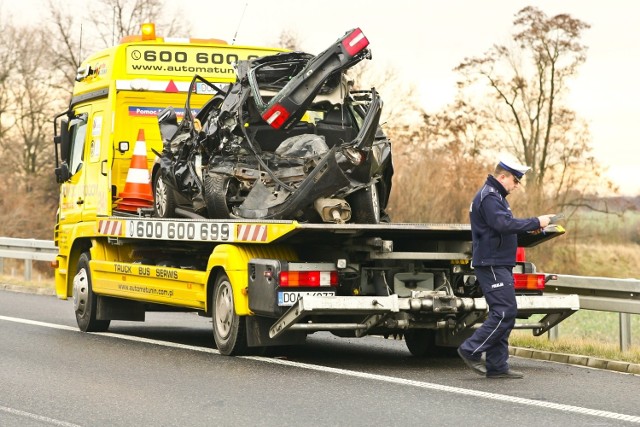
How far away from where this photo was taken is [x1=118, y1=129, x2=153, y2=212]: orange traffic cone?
14523mm

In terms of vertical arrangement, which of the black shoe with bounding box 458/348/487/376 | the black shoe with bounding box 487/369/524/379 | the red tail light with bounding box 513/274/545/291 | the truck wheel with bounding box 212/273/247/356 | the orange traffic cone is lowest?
the black shoe with bounding box 487/369/524/379

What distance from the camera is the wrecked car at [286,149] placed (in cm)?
1158

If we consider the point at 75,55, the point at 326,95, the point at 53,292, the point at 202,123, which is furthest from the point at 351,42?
the point at 75,55

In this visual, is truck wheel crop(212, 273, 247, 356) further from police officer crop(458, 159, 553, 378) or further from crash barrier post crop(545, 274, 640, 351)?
crash barrier post crop(545, 274, 640, 351)

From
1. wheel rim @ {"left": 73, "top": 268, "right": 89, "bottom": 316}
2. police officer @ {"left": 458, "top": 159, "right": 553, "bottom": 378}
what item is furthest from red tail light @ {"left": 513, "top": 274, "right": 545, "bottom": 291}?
wheel rim @ {"left": 73, "top": 268, "right": 89, "bottom": 316}

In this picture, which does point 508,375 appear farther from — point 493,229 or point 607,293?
point 607,293

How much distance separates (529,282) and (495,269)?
5.03 ft

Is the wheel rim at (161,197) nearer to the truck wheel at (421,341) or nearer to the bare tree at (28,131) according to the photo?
the truck wheel at (421,341)

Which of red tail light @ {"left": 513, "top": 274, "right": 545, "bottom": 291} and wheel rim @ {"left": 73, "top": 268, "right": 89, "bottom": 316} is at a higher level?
red tail light @ {"left": 513, "top": 274, "right": 545, "bottom": 291}

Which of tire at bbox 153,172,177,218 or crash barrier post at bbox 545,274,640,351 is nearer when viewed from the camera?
crash barrier post at bbox 545,274,640,351

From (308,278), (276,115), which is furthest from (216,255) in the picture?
(276,115)

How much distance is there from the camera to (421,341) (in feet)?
40.3

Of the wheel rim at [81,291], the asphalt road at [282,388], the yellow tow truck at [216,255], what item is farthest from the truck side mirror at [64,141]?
the asphalt road at [282,388]

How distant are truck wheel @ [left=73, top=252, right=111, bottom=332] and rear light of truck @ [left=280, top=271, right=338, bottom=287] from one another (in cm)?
444
